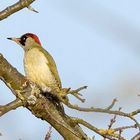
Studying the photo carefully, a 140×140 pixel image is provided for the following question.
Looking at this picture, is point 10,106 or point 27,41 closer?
point 10,106

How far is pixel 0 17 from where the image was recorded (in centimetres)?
395

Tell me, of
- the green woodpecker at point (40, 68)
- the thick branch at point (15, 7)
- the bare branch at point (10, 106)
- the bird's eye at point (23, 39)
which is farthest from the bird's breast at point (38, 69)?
the bare branch at point (10, 106)

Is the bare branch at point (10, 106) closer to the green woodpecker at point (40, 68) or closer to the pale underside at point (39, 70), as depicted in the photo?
the green woodpecker at point (40, 68)

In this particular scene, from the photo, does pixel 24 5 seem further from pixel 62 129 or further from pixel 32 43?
pixel 32 43

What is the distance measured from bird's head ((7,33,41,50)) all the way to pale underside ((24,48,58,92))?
69 centimetres

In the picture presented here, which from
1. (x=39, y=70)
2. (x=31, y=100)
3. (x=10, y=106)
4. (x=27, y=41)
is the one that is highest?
(x=27, y=41)

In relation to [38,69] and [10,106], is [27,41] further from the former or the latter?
[10,106]

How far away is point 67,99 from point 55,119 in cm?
20

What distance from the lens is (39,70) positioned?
6.13 metres

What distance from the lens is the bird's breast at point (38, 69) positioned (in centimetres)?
600

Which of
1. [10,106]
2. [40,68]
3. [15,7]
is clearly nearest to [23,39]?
[40,68]

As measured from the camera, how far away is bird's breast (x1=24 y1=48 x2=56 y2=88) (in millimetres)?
5996

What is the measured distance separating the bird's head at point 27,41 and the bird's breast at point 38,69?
2.27 ft

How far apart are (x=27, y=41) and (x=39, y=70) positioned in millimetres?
1331
